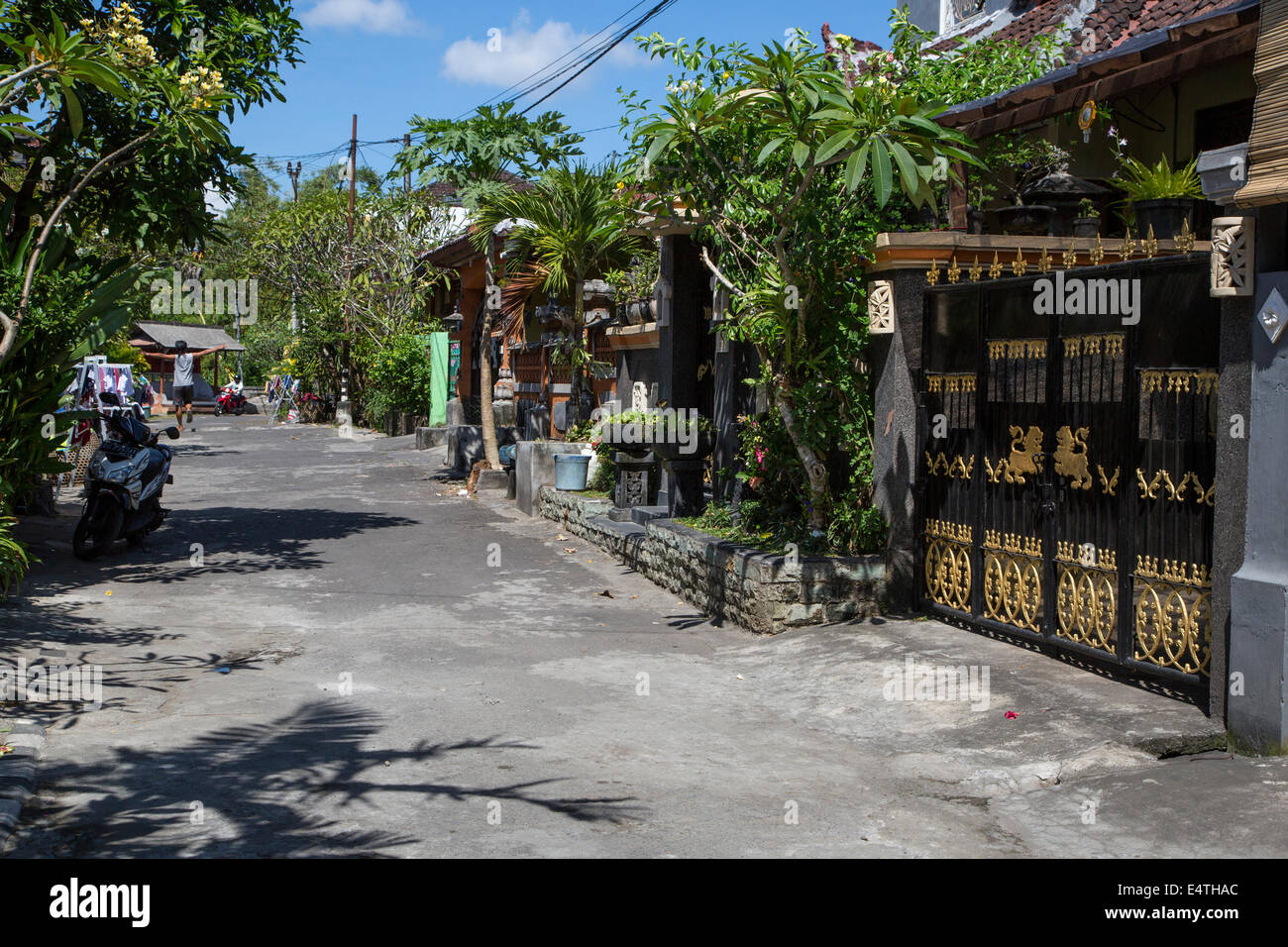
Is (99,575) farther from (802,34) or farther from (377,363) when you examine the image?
(377,363)

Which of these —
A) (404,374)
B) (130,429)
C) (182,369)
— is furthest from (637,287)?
(182,369)

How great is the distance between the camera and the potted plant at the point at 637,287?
568 inches

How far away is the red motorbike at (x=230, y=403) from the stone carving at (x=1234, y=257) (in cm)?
4306

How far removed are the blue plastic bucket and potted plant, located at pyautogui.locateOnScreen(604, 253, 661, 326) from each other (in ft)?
6.23

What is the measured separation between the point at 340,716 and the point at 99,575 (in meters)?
5.46

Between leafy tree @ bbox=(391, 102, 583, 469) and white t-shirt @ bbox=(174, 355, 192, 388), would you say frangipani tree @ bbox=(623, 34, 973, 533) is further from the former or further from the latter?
white t-shirt @ bbox=(174, 355, 192, 388)

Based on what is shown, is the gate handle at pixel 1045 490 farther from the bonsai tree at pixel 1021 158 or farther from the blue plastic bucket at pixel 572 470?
the blue plastic bucket at pixel 572 470

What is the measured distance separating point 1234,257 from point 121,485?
1012 centimetres

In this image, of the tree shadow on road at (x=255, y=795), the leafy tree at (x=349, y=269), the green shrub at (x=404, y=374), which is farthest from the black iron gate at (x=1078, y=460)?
the leafy tree at (x=349, y=269)

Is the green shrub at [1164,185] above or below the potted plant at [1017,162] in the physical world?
below

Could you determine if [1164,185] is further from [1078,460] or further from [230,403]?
[230,403]

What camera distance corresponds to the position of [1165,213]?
27.1 feet

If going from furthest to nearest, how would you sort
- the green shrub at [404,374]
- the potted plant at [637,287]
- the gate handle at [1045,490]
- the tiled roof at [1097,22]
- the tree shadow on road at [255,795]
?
1. the green shrub at [404,374]
2. the potted plant at [637,287]
3. the tiled roof at [1097,22]
4. the gate handle at [1045,490]
5. the tree shadow on road at [255,795]

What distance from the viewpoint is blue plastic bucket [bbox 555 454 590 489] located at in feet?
50.3
